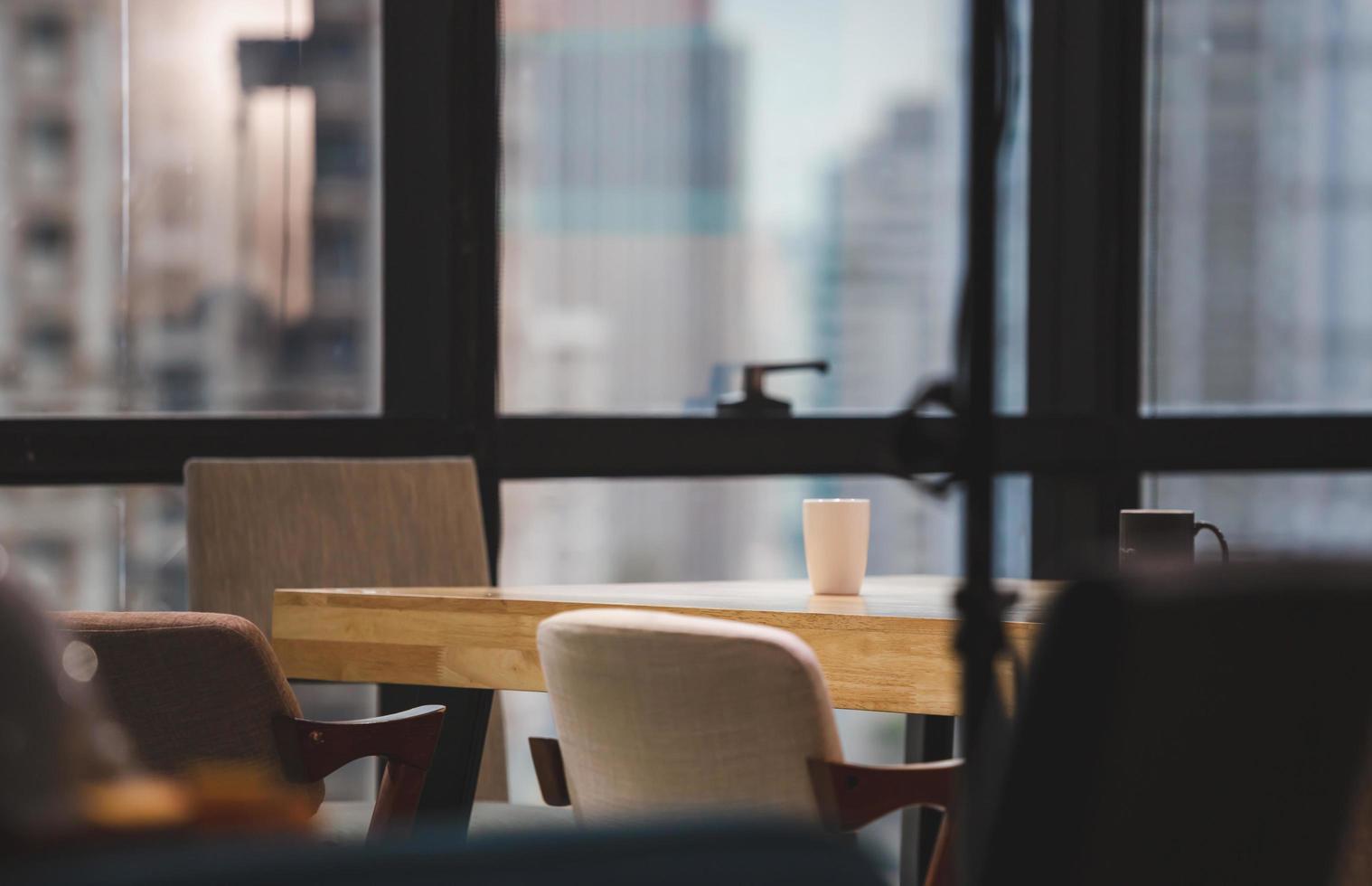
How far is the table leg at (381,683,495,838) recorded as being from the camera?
2021 mm

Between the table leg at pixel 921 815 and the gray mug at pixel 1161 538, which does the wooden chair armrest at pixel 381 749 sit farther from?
the gray mug at pixel 1161 538

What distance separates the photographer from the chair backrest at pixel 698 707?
1.29 metres

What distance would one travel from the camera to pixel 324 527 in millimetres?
2529

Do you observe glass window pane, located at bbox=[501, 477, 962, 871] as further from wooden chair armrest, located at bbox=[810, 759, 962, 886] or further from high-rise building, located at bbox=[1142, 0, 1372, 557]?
wooden chair armrest, located at bbox=[810, 759, 962, 886]

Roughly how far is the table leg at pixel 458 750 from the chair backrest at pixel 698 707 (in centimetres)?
70

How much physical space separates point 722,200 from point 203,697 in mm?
2007

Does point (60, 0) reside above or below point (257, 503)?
above

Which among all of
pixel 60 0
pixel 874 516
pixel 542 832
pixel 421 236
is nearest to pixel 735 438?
pixel 874 516

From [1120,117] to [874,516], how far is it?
1132 mm

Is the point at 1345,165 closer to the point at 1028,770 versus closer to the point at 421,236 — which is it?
the point at 421,236

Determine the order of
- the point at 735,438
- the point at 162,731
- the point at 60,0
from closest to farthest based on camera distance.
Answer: the point at 162,731, the point at 60,0, the point at 735,438

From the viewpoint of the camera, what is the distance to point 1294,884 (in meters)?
0.99

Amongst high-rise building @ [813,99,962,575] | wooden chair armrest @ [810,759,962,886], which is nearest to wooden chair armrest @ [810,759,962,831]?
wooden chair armrest @ [810,759,962,886]

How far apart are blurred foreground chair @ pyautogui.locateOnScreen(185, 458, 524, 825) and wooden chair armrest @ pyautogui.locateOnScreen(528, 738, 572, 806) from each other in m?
0.93
